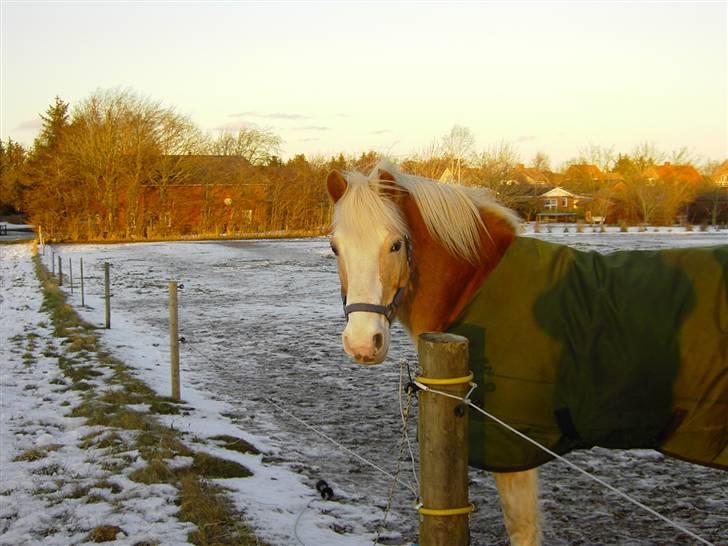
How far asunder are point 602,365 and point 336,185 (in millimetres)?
1498

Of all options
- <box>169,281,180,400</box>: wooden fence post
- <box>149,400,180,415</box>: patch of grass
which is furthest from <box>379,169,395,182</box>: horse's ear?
<box>169,281,180,400</box>: wooden fence post

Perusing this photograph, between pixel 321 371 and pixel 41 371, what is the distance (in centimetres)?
343

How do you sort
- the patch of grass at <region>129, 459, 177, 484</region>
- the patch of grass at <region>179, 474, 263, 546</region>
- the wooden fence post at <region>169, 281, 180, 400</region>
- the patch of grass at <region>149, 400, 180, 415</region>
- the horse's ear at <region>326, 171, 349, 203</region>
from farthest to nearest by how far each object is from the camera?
1. the wooden fence post at <region>169, 281, 180, 400</region>
2. the patch of grass at <region>149, 400, 180, 415</region>
3. the patch of grass at <region>129, 459, 177, 484</region>
4. the patch of grass at <region>179, 474, 263, 546</region>
5. the horse's ear at <region>326, 171, 349, 203</region>

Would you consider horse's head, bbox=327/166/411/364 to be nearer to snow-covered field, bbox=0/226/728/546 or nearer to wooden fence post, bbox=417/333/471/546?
wooden fence post, bbox=417/333/471/546

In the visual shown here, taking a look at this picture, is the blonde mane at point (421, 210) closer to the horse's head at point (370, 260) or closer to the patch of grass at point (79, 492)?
the horse's head at point (370, 260)

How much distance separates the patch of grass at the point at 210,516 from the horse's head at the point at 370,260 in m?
1.67

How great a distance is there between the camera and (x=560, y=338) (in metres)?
2.74

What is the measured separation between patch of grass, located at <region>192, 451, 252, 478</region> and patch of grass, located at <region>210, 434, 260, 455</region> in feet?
1.10

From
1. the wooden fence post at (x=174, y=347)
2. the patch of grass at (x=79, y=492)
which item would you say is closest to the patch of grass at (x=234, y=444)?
the patch of grass at (x=79, y=492)

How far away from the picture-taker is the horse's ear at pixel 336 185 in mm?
2979

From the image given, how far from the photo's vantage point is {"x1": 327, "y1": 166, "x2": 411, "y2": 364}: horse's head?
2.52 meters

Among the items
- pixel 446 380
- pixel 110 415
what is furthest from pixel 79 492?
pixel 446 380

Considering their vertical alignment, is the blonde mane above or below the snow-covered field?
above

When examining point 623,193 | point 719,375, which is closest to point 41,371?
point 719,375
